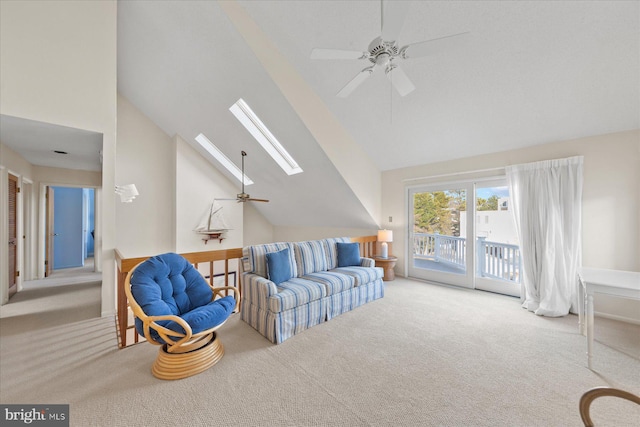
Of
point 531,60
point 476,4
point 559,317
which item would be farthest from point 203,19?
point 559,317

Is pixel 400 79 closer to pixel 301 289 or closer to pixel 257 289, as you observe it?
pixel 301 289

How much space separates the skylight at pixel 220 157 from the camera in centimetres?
539

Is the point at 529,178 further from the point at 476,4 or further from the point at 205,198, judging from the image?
the point at 205,198

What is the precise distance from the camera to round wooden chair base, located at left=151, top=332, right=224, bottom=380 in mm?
1900

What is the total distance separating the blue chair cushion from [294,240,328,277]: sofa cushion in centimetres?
113

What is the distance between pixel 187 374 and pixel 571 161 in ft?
15.8

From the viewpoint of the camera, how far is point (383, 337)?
102 inches

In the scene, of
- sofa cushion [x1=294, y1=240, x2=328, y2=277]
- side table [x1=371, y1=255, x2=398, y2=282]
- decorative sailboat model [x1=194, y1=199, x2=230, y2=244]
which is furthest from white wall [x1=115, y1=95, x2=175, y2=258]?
side table [x1=371, y1=255, x2=398, y2=282]

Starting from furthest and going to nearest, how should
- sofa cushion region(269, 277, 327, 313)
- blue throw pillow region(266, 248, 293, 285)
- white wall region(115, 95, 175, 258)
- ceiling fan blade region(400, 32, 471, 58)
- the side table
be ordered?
white wall region(115, 95, 175, 258), the side table, blue throw pillow region(266, 248, 293, 285), sofa cushion region(269, 277, 327, 313), ceiling fan blade region(400, 32, 471, 58)

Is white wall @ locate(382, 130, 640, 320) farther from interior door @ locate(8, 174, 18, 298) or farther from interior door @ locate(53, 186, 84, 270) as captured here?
interior door @ locate(53, 186, 84, 270)

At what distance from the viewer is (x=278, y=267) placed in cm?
285

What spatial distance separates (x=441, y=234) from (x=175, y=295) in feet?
14.0

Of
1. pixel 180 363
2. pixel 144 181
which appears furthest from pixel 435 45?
pixel 144 181

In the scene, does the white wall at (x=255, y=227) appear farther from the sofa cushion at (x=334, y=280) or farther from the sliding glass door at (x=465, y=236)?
the sliding glass door at (x=465, y=236)
